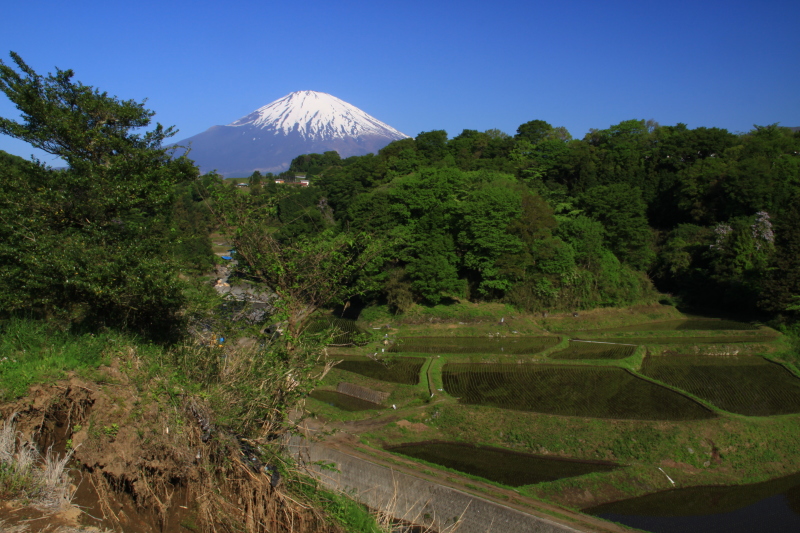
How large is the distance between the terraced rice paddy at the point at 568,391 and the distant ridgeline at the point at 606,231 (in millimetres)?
8813

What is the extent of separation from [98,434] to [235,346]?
6.02 ft

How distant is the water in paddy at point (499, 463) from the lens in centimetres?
1237

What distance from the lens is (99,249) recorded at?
7289mm

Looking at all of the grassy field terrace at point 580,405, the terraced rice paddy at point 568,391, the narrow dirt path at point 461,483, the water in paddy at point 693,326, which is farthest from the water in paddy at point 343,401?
the water in paddy at point 693,326

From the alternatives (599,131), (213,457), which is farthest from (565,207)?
(213,457)

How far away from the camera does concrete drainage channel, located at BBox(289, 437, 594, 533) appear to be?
9875 millimetres

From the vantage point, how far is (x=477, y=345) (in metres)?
23.8

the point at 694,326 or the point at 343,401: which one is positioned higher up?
the point at 694,326

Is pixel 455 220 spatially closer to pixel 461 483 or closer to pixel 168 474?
pixel 461 483

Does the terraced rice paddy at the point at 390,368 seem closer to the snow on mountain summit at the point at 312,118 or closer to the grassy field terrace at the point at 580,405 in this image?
the grassy field terrace at the point at 580,405

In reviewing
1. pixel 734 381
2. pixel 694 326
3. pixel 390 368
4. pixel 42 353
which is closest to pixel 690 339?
pixel 694 326

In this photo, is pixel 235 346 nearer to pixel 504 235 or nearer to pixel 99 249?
pixel 99 249

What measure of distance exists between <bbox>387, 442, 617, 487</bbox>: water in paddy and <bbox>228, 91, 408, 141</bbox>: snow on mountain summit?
124m

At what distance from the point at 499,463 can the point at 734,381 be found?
461 inches
